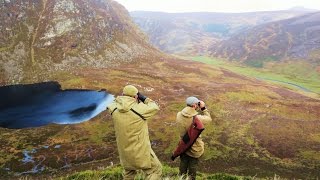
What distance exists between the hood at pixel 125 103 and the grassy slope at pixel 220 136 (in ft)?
93.6

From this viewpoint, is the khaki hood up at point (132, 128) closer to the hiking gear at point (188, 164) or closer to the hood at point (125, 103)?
the hood at point (125, 103)

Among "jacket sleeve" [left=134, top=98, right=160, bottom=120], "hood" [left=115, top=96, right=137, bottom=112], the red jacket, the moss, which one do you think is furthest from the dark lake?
"jacket sleeve" [left=134, top=98, right=160, bottom=120]

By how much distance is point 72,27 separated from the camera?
12131 cm

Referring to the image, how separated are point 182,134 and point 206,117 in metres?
1.44

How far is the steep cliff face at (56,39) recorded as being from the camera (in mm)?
99375

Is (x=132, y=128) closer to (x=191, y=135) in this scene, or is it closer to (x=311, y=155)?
(x=191, y=135)

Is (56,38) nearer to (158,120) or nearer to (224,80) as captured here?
(224,80)

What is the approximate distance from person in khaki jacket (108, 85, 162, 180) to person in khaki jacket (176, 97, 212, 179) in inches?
99.9

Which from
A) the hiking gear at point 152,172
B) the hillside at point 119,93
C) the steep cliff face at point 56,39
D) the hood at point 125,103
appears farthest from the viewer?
the steep cliff face at point 56,39

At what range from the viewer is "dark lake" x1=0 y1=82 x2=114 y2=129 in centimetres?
5984

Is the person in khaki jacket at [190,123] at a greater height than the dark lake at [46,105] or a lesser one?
greater

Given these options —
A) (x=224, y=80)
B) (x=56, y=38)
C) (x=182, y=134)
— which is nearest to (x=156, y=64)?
(x=224, y=80)

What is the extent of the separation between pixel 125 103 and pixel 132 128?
98 cm

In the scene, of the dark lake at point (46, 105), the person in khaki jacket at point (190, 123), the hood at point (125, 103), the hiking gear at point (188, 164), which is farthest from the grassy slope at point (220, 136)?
the hood at point (125, 103)
